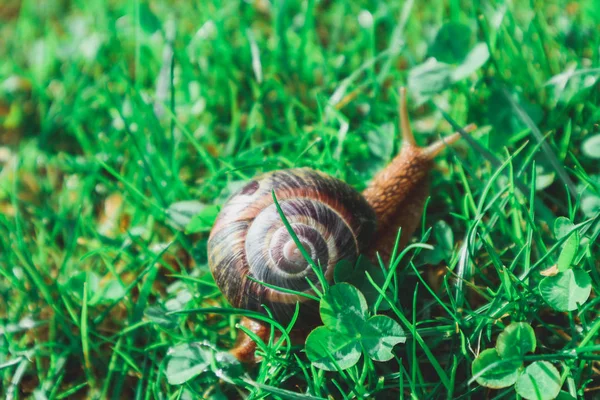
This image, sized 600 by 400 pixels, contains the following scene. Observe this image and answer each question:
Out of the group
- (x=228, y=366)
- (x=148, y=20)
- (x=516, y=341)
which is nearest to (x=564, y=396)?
(x=516, y=341)

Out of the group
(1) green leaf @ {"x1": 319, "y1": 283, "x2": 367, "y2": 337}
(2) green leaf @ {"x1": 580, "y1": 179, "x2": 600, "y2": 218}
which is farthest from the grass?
(1) green leaf @ {"x1": 319, "y1": 283, "x2": 367, "y2": 337}

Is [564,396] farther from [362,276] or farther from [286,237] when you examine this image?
[286,237]

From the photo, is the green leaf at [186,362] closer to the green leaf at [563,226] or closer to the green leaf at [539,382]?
the green leaf at [539,382]

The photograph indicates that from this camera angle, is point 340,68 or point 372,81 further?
point 340,68

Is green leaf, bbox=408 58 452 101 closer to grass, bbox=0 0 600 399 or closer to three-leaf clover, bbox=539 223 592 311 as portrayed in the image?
grass, bbox=0 0 600 399

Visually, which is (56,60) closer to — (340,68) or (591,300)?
(340,68)

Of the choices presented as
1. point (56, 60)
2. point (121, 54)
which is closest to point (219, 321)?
point (121, 54)
